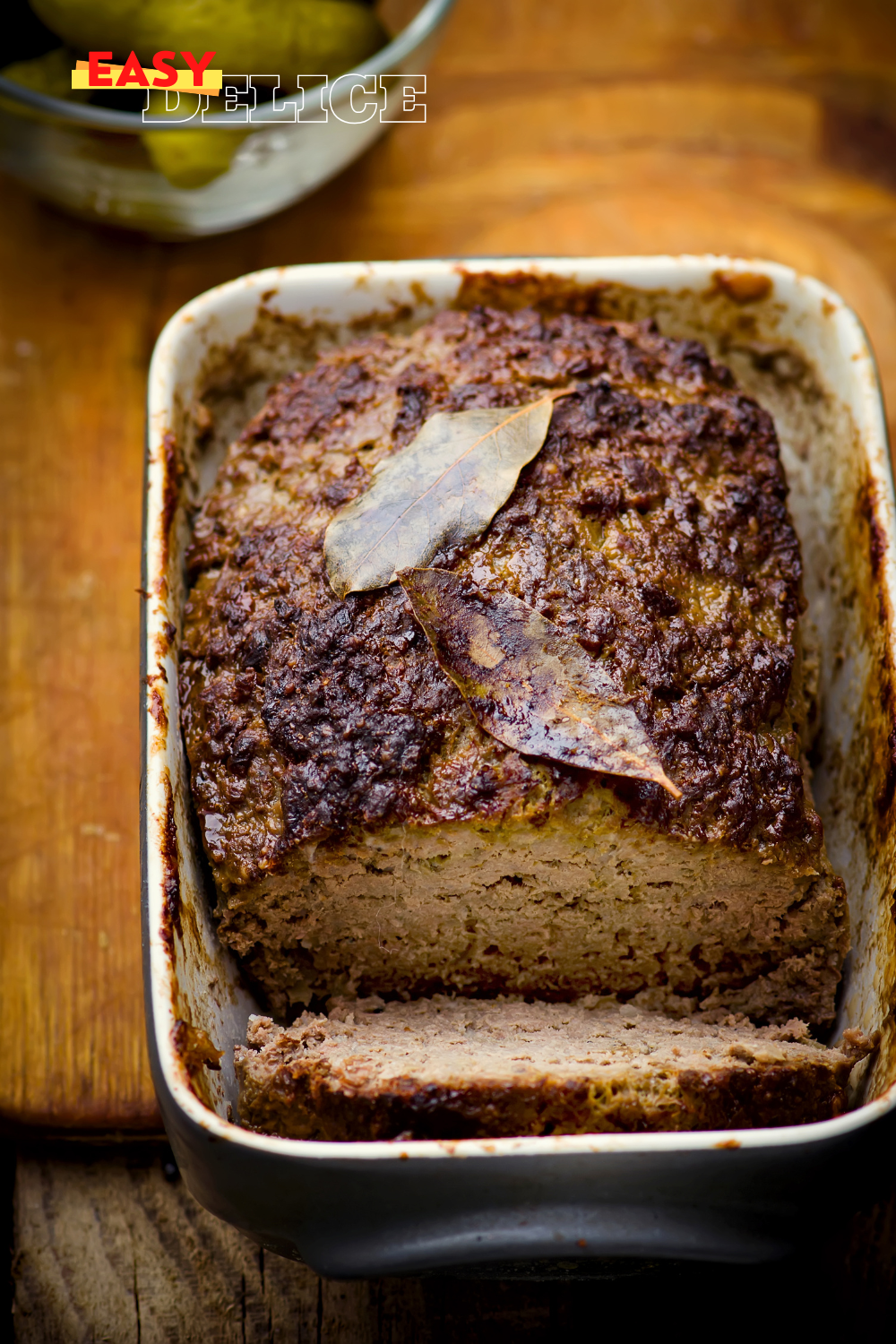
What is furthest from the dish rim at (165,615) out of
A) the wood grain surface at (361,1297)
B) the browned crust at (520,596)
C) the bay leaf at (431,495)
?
the wood grain surface at (361,1297)

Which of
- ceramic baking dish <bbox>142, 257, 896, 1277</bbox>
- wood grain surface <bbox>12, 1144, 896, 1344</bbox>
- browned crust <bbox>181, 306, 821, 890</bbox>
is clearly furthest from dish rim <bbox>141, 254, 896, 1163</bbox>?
wood grain surface <bbox>12, 1144, 896, 1344</bbox>

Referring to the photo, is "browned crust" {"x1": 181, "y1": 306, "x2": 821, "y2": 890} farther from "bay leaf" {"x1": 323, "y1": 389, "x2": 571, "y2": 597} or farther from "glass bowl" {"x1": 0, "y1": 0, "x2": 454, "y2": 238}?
"glass bowl" {"x1": 0, "y1": 0, "x2": 454, "y2": 238}

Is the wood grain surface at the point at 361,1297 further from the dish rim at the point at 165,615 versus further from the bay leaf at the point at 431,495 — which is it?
the bay leaf at the point at 431,495

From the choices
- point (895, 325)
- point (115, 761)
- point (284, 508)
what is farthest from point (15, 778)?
point (895, 325)

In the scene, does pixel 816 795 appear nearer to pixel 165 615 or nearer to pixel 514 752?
pixel 514 752

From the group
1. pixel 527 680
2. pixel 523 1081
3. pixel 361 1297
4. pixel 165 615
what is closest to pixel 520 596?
pixel 527 680

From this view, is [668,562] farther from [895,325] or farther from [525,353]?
[895,325]
